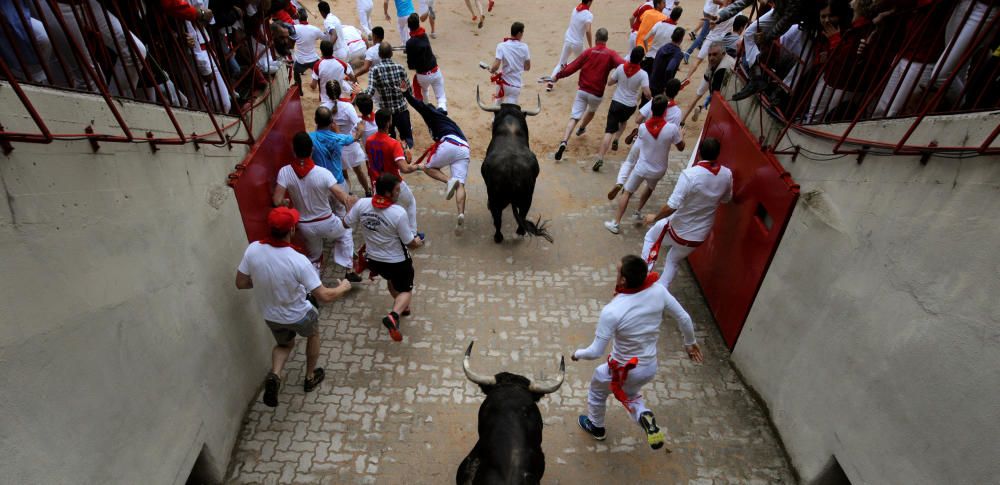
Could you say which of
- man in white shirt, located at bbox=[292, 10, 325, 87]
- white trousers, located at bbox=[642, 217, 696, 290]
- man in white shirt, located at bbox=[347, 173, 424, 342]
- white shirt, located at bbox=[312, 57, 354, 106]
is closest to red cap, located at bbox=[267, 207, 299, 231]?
man in white shirt, located at bbox=[347, 173, 424, 342]

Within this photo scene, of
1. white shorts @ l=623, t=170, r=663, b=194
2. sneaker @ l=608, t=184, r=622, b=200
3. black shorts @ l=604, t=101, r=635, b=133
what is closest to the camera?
white shorts @ l=623, t=170, r=663, b=194

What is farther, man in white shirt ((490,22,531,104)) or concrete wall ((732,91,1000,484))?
man in white shirt ((490,22,531,104))

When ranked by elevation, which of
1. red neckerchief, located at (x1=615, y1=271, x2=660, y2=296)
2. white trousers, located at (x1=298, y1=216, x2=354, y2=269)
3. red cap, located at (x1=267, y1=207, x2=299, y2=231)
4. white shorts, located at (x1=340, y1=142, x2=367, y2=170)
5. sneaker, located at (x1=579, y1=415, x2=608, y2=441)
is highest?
red cap, located at (x1=267, y1=207, x2=299, y2=231)

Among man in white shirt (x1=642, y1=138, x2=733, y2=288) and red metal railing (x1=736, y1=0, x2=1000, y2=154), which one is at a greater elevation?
red metal railing (x1=736, y1=0, x2=1000, y2=154)

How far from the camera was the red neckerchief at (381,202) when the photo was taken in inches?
195

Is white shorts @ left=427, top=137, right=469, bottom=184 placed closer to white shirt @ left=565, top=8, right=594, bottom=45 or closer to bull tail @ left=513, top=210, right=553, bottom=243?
bull tail @ left=513, top=210, right=553, bottom=243

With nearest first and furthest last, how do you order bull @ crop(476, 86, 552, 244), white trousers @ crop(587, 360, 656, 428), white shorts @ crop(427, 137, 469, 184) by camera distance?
white trousers @ crop(587, 360, 656, 428)
bull @ crop(476, 86, 552, 244)
white shorts @ crop(427, 137, 469, 184)

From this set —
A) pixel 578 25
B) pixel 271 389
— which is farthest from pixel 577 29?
pixel 271 389

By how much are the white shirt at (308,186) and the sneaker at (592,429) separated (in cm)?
337

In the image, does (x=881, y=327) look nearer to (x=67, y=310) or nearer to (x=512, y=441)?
(x=512, y=441)

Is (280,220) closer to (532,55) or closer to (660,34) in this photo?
(660,34)

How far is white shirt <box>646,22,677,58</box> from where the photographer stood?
9461mm

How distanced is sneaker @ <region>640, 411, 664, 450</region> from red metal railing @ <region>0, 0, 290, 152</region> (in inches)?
155

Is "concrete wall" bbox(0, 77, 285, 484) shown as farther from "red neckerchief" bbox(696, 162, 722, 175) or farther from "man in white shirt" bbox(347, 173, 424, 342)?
"red neckerchief" bbox(696, 162, 722, 175)
